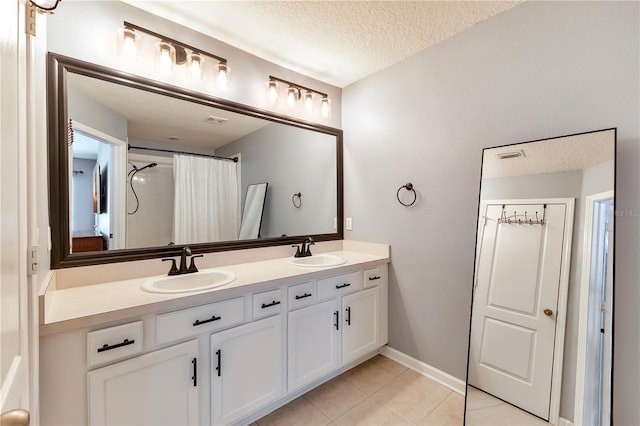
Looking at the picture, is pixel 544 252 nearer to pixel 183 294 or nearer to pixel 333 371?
pixel 333 371

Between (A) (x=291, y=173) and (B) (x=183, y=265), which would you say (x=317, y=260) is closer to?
(A) (x=291, y=173)

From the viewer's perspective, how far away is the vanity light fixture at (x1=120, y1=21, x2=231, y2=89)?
1.62 metres

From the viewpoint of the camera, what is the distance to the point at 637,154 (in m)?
1.33

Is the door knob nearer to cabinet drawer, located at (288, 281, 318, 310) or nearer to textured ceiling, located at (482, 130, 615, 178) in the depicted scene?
cabinet drawer, located at (288, 281, 318, 310)

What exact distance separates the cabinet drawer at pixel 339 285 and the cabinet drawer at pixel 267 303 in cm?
32

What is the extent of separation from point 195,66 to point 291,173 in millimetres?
1053

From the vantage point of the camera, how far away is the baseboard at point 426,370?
1.97 metres

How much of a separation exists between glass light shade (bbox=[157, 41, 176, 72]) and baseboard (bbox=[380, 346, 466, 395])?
8.85 ft

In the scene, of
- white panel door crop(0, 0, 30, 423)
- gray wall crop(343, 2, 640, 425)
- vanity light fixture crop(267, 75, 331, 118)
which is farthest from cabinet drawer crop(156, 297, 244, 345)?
vanity light fixture crop(267, 75, 331, 118)

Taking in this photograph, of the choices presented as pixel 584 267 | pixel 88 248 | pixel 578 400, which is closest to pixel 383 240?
pixel 584 267

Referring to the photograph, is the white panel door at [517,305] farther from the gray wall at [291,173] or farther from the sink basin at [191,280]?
the sink basin at [191,280]

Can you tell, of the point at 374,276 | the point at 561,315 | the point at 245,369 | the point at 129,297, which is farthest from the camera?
the point at 374,276

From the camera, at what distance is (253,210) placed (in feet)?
7.34

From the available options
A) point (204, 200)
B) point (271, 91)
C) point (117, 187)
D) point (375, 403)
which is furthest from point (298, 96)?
point (375, 403)
